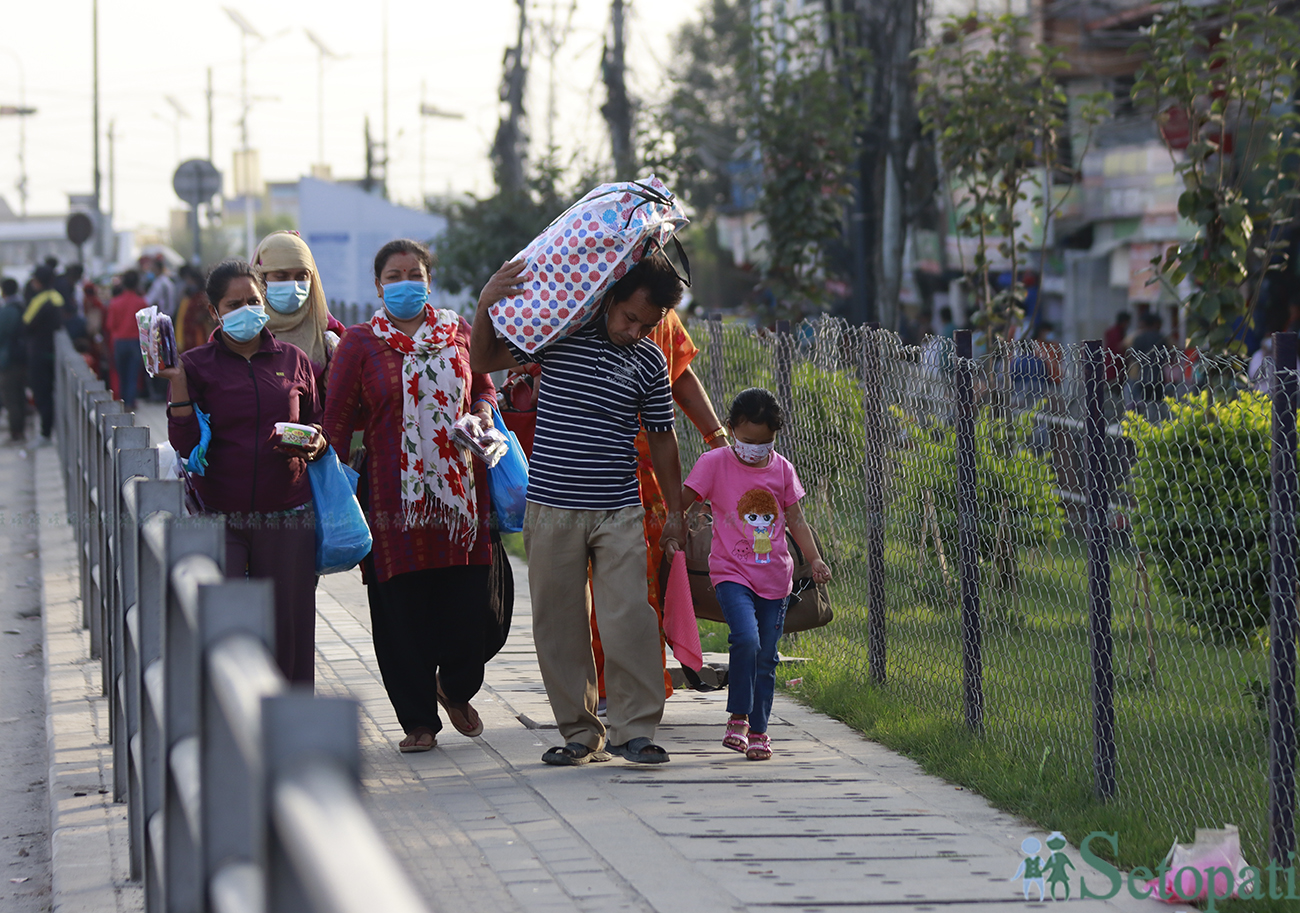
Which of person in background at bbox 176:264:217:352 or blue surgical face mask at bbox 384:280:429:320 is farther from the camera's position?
person in background at bbox 176:264:217:352

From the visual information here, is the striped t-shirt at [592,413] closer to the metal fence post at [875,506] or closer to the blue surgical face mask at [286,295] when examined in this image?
the blue surgical face mask at [286,295]

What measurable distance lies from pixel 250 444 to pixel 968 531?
270cm

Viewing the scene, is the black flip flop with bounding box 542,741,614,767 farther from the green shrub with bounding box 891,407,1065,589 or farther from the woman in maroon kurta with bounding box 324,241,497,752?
the green shrub with bounding box 891,407,1065,589

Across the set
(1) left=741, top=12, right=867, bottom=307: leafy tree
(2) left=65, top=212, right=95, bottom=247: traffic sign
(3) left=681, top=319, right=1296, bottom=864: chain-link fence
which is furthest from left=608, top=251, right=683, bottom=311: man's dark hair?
(2) left=65, top=212, right=95, bottom=247: traffic sign

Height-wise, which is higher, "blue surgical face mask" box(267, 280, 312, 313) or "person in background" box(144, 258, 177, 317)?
"person in background" box(144, 258, 177, 317)

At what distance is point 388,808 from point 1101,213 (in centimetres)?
2136

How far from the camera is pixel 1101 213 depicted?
2408 cm

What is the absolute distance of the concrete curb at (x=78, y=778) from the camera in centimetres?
423

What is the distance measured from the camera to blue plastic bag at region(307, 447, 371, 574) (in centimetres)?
517

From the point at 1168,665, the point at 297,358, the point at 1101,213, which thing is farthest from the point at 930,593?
the point at 1101,213

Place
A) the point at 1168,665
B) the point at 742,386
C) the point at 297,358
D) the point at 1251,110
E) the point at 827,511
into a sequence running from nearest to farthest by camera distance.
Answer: the point at 297,358, the point at 1168,665, the point at 827,511, the point at 742,386, the point at 1251,110

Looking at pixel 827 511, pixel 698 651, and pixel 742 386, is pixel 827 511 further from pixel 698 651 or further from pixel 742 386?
pixel 698 651

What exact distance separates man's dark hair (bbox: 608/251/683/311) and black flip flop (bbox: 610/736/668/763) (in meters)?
1.54

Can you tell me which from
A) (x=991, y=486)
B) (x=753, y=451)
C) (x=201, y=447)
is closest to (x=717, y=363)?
(x=991, y=486)
